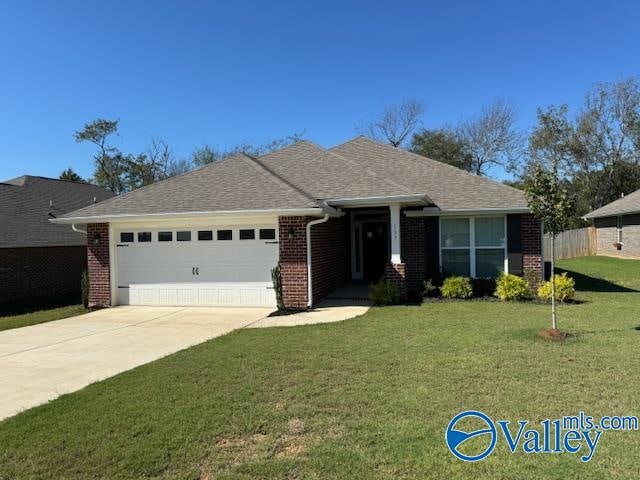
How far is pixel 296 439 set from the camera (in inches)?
166

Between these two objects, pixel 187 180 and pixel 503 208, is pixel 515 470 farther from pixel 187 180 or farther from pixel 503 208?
pixel 187 180

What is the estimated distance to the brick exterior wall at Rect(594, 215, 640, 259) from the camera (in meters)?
26.6

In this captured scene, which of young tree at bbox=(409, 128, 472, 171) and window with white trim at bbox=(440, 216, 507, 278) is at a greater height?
young tree at bbox=(409, 128, 472, 171)

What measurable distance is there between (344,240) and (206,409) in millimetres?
11385

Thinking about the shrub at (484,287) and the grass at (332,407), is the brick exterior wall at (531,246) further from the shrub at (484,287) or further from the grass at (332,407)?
the grass at (332,407)

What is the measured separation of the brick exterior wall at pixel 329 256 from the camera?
476 inches

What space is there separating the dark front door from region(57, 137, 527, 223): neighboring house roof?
202cm

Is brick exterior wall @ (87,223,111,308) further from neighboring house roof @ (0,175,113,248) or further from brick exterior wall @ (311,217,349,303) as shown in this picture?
brick exterior wall @ (311,217,349,303)

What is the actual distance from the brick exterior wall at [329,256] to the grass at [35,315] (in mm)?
6346

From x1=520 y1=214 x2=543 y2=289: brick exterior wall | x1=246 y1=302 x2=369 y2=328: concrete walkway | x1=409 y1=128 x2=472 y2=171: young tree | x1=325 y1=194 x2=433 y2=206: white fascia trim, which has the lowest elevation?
x1=246 y1=302 x2=369 y2=328: concrete walkway

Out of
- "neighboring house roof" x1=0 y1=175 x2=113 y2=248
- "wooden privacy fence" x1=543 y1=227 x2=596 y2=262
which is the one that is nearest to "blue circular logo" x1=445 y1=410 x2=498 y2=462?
"neighboring house roof" x1=0 y1=175 x2=113 y2=248

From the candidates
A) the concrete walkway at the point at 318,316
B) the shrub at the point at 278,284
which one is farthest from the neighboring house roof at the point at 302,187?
the concrete walkway at the point at 318,316

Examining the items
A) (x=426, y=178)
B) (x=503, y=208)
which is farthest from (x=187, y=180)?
(x=503, y=208)

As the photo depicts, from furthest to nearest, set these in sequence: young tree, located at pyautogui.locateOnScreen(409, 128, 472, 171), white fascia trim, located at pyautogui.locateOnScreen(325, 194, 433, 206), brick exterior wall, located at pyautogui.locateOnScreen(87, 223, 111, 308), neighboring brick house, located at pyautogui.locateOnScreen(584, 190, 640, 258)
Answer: young tree, located at pyautogui.locateOnScreen(409, 128, 472, 171) < neighboring brick house, located at pyautogui.locateOnScreen(584, 190, 640, 258) < brick exterior wall, located at pyautogui.locateOnScreen(87, 223, 111, 308) < white fascia trim, located at pyautogui.locateOnScreen(325, 194, 433, 206)
